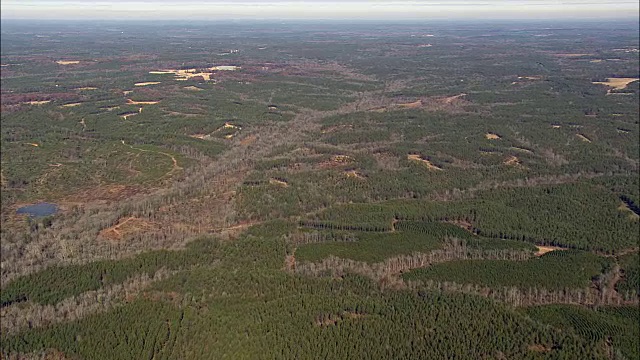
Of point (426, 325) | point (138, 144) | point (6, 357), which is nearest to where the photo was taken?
point (6, 357)

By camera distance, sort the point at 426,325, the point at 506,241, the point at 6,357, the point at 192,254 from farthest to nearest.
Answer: the point at 506,241, the point at 192,254, the point at 426,325, the point at 6,357

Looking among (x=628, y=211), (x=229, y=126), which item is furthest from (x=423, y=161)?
(x=229, y=126)

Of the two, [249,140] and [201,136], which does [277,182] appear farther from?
[201,136]

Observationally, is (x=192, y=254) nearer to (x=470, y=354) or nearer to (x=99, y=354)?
(x=99, y=354)

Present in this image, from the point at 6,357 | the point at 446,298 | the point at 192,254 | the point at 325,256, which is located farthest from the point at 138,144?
the point at 446,298

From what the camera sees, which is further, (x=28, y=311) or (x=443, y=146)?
(x=443, y=146)

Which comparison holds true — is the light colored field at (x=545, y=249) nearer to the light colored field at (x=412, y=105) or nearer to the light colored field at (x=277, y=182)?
the light colored field at (x=277, y=182)
